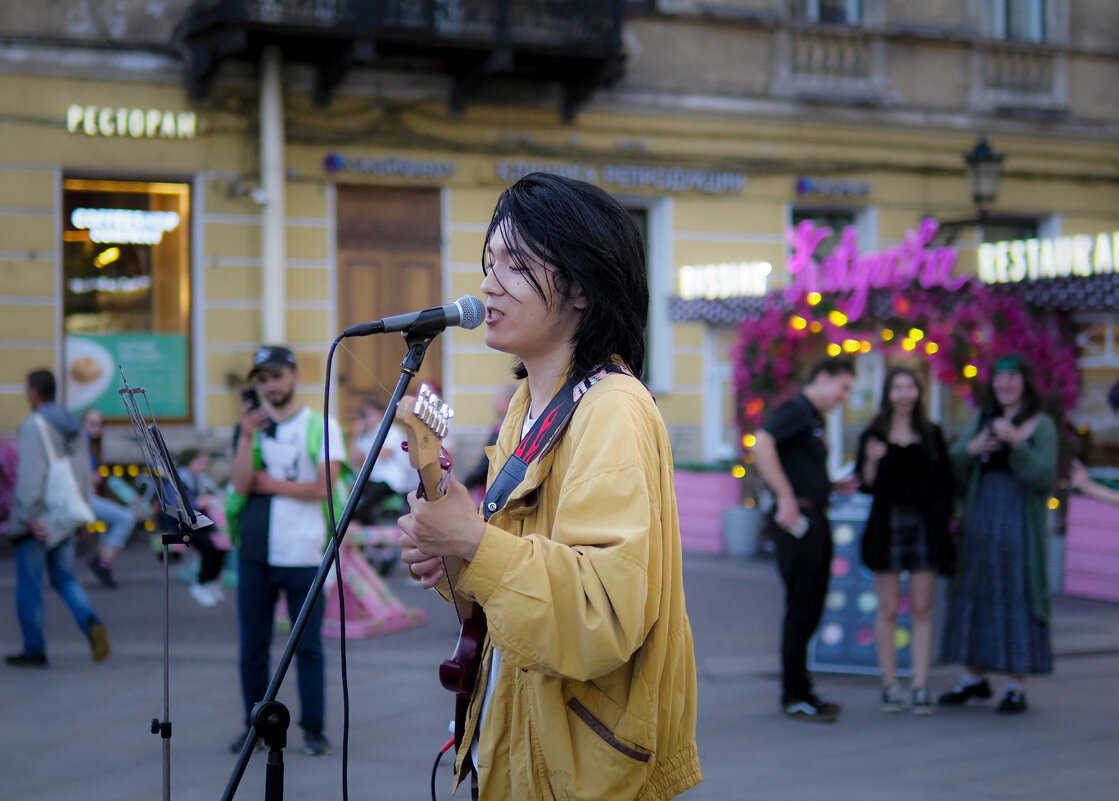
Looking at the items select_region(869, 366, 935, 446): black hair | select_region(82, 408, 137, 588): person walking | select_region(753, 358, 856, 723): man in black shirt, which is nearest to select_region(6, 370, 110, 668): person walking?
select_region(82, 408, 137, 588): person walking

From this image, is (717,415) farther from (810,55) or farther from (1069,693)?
(1069,693)

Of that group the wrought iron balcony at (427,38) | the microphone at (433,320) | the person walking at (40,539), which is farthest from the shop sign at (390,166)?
the microphone at (433,320)

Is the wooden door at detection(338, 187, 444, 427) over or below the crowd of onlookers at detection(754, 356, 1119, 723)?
over

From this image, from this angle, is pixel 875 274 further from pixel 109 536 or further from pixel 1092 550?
pixel 109 536

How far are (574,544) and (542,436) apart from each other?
31 cm

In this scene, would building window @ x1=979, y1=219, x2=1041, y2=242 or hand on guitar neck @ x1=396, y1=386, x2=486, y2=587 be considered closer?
hand on guitar neck @ x1=396, y1=386, x2=486, y2=587

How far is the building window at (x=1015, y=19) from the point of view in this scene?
674 inches

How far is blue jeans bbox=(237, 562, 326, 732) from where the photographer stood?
5789 mm

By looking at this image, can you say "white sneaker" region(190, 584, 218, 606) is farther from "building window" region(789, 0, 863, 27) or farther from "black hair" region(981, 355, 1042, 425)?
"building window" region(789, 0, 863, 27)

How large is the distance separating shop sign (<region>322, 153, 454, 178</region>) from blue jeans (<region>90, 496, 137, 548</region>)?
4.88 m

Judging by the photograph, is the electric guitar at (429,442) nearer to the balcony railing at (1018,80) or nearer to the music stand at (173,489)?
the music stand at (173,489)

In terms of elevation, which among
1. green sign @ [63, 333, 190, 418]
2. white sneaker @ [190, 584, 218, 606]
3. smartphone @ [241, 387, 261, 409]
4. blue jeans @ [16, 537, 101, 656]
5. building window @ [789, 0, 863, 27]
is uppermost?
building window @ [789, 0, 863, 27]

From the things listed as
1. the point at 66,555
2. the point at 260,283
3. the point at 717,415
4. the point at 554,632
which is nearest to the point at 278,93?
the point at 260,283

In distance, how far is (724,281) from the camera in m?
14.0
